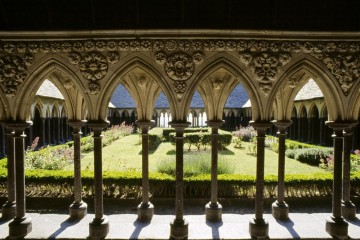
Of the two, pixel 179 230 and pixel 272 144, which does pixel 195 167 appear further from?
pixel 272 144

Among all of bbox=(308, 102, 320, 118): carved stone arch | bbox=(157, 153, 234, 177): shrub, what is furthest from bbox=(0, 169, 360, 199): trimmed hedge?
bbox=(308, 102, 320, 118): carved stone arch

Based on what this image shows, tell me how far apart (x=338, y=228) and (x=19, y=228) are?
5.96m

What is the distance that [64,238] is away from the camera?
5301 mm

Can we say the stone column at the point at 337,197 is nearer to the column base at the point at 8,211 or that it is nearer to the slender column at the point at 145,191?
the slender column at the point at 145,191

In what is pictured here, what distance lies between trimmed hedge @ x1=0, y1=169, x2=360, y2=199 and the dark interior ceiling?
4.61m

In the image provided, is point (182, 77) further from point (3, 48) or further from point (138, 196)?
point (138, 196)

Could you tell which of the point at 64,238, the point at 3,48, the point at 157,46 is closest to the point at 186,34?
the point at 157,46

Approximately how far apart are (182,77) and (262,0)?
1.83m

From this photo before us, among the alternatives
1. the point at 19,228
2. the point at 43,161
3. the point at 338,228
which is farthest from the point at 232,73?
the point at 43,161

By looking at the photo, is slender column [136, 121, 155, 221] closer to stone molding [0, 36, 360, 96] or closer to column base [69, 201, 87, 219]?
column base [69, 201, 87, 219]

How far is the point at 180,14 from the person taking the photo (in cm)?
471

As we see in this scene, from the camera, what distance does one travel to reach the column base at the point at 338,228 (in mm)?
5281

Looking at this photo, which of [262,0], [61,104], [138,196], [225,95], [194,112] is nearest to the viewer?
→ [262,0]

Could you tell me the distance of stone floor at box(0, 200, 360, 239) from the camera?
5.40 m
